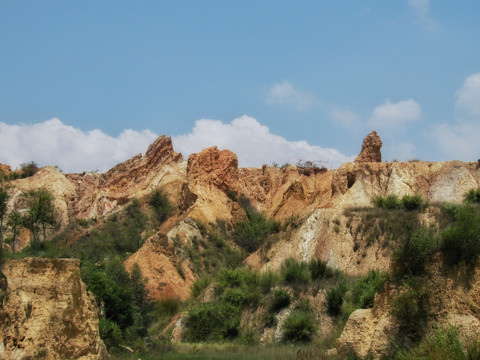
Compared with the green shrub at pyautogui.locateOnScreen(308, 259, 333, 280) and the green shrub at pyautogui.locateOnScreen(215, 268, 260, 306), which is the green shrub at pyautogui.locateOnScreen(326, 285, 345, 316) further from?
the green shrub at pyautogui.locateOnScreen(215, 268, 260, 306)

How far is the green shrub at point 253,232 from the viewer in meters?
51.8

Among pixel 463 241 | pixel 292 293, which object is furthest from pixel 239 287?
pixel 463 241

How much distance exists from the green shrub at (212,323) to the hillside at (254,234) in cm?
10

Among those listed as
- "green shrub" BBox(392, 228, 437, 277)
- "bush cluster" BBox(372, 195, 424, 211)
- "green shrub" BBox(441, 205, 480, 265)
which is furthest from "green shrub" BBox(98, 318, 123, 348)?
"bush cluster" BBox(372, 195, 424, 211)

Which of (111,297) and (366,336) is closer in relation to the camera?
(366,336)

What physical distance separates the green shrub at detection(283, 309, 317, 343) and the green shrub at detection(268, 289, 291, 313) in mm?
1966

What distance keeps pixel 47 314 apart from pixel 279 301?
557 inches

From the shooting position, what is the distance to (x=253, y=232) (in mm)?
54188

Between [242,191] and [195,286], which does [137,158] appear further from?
[195,286]

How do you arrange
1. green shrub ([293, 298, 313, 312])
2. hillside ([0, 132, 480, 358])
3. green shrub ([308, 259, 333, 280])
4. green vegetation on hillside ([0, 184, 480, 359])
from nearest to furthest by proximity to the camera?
green vegetation on hillside ([0, 184, 480, 359]) < hillside ([0, 132, 480, 358]) < green shrub ([293, 298, 313, 312]) < green shrub ([308, 259, 333, 280])

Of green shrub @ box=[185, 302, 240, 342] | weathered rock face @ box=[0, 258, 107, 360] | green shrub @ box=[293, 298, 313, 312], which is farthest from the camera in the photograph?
green shrub @ box=[185, 302, 240, 342]

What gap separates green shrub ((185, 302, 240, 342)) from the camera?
2798 cm

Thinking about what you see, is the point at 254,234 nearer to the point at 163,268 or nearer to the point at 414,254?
the point at 163,268

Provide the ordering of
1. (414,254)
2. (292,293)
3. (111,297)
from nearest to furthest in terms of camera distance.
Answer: (414,254)
(111,297)
(292,293)
